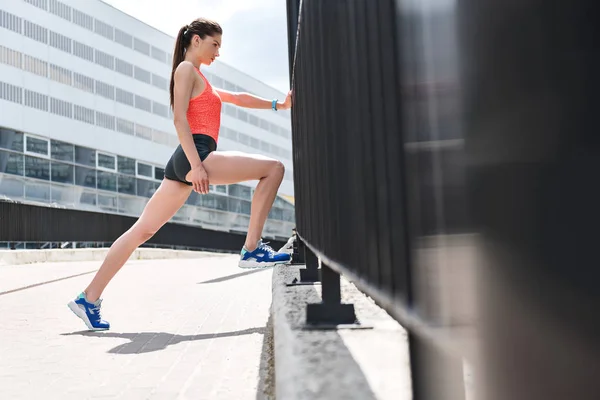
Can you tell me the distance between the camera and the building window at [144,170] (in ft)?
108

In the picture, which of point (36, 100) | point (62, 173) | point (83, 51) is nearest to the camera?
point (36, 100)

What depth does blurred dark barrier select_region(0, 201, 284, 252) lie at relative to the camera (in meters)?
17.9

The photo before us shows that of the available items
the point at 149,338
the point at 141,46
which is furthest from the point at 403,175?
the point at 141,46

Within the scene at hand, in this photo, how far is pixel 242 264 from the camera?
4703 mm

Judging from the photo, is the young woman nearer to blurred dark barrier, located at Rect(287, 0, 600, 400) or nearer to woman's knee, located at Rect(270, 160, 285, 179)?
woman's knee, located at Rect(270, 160, 285, 179)

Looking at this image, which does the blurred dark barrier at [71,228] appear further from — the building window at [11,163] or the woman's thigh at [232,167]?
the woman's thigh at [232,167]

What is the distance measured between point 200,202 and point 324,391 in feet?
119

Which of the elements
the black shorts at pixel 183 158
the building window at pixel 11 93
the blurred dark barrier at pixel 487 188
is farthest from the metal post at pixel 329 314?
the building window at pixel 11 93

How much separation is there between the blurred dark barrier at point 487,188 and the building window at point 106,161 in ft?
96.6

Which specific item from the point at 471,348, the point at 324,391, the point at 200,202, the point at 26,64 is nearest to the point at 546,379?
the point at 471,348

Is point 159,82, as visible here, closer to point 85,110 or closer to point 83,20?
point 83,20

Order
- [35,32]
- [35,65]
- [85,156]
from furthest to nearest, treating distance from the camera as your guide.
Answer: [85,156] < [35,32] < [35,65]

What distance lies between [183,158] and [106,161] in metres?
27.2

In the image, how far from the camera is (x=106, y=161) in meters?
30.4
